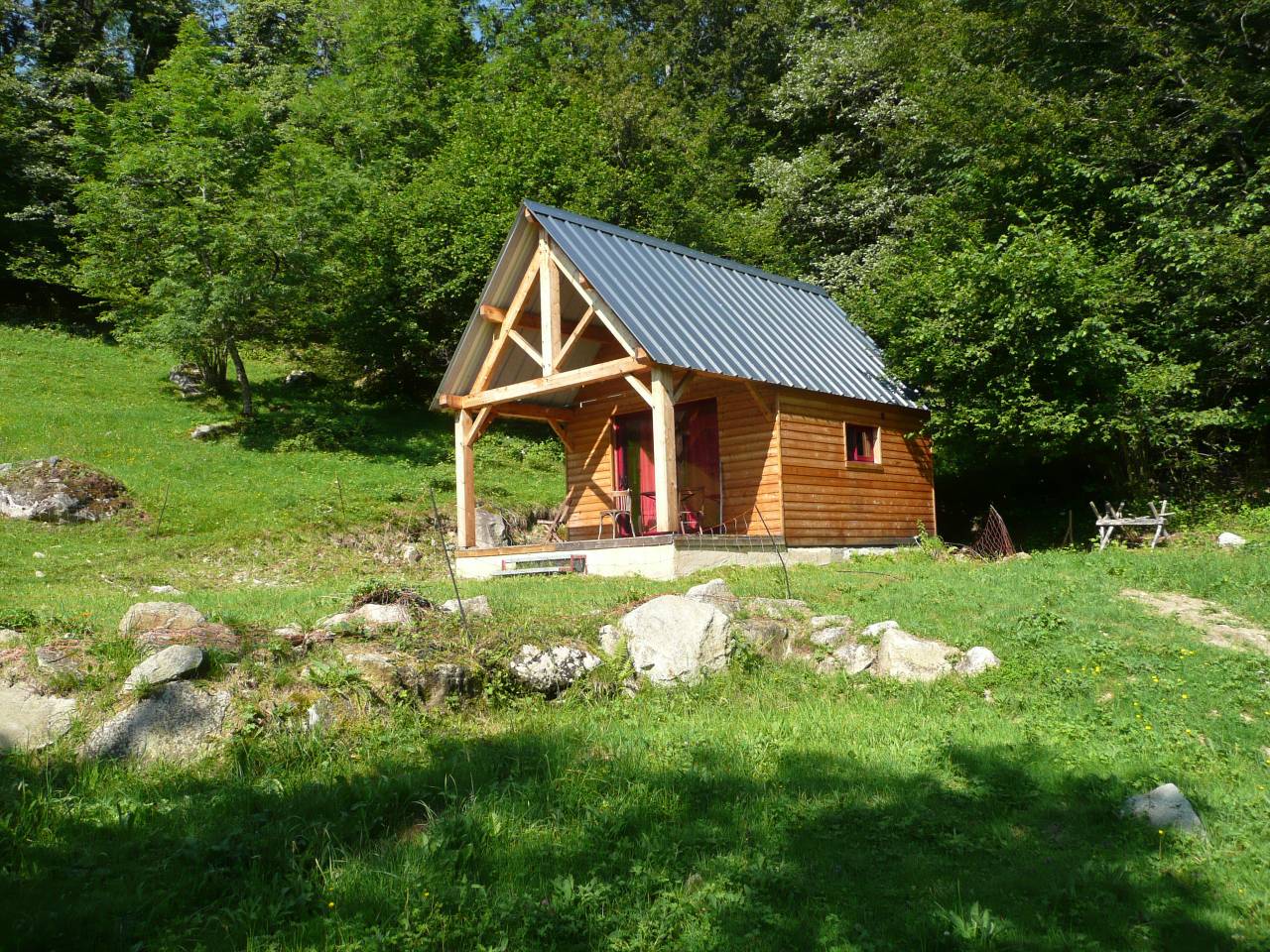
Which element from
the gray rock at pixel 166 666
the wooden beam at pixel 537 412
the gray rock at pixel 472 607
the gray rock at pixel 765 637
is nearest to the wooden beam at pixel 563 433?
the wooden beam at pixel 537 412

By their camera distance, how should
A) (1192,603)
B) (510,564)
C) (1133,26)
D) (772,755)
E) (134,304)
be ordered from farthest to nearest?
(134,304) → (1133,26) → (510,564) → (1192,603) → (772,755)

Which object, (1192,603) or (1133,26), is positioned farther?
(1133,26)

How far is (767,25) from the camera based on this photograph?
3822cm

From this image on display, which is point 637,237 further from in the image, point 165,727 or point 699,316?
point 165,727

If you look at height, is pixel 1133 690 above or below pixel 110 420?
below

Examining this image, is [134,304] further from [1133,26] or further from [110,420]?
[1133,26]

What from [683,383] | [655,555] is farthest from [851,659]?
[683,383]

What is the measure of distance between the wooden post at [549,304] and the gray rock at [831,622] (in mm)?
7664

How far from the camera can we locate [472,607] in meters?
9.73

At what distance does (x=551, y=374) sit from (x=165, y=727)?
10352 mm

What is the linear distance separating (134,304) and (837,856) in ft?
91.5

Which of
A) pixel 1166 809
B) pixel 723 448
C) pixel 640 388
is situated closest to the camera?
pixel 1166 809

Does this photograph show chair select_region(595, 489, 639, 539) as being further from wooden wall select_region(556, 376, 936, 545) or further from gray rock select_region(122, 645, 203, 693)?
gray rock select_region(122, 645, 203, 693)

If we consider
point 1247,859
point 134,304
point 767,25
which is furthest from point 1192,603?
point 767,25
